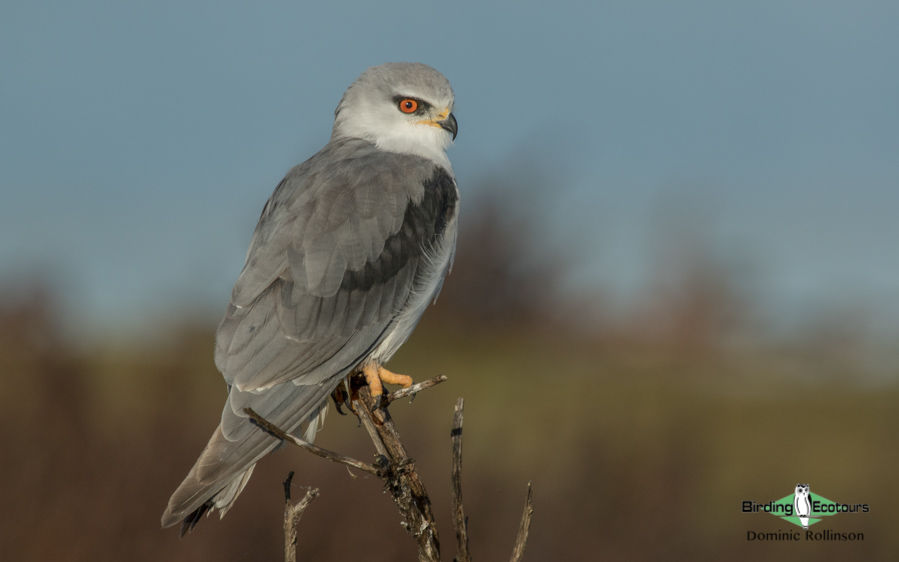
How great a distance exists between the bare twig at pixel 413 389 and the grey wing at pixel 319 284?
1.43ft

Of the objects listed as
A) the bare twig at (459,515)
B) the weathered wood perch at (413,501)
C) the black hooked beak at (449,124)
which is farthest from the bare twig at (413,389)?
the black hooked beak at (449,124)

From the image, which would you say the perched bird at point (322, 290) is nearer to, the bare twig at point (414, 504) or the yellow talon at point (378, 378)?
the yellow talon at point (378, 378)

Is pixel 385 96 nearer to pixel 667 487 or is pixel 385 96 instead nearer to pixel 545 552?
pixel 545 552

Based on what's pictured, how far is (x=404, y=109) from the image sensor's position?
4.68 metres

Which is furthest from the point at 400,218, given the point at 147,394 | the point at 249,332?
the point at 147,394

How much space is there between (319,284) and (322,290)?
3 centimetres

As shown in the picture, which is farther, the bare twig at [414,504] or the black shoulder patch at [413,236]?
the black shoulder patch at [413,236]

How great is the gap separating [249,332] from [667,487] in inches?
251

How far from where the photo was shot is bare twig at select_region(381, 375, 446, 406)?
3.00 metres

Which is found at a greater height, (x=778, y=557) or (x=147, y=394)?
(x=778, y=557)

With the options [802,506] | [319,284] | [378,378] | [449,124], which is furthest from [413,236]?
[802,506]

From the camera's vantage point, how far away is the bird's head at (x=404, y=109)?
459cm

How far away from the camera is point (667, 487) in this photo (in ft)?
28.4

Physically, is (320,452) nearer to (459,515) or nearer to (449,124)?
(459,515)
